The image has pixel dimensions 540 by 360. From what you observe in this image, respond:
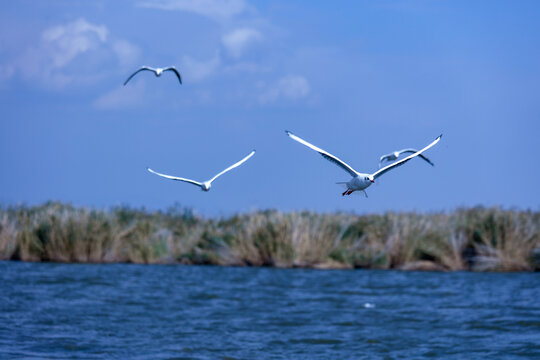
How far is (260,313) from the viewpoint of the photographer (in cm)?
2023

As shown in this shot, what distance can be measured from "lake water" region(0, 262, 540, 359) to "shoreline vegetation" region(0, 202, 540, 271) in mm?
721

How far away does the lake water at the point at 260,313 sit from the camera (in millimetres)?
16094

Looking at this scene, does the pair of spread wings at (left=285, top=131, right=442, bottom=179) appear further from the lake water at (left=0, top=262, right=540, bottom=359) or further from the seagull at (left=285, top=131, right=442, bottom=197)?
the lake water at (left=0, top=262, right=540, bottom=359)

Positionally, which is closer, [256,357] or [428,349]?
[256,357]

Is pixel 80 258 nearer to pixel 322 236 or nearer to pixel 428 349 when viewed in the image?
pixel 322 236

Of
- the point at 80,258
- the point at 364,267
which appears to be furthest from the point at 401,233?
the point at 80,258

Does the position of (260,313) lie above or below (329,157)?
below

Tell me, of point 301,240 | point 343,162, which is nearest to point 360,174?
point 343,162

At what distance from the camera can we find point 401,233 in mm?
26188

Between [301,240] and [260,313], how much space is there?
20.7ft

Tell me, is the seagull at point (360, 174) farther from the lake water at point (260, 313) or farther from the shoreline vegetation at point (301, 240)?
the shoreline vegetation at point (301, 240)

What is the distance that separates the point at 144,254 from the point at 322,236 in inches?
248

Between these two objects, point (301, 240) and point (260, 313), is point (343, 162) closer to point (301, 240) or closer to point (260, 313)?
point (260, 313)

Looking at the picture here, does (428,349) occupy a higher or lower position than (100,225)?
lower
